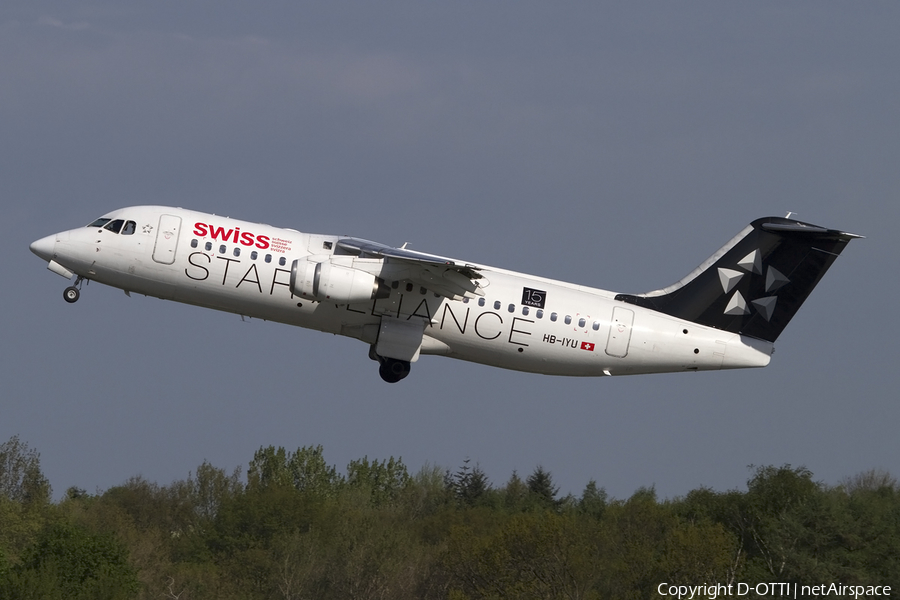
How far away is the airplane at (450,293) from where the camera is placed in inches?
1088

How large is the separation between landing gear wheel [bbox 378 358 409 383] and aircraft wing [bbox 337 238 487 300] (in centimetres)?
195

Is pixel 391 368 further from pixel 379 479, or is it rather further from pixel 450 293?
pixel 379 479

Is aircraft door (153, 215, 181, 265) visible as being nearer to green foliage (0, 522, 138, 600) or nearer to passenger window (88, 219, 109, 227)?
passenger window (88, 219, 109, 227)

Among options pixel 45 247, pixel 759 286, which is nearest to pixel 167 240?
pixel 45 247

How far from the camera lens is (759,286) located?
29.5 metres

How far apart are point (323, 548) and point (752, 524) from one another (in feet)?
50.5

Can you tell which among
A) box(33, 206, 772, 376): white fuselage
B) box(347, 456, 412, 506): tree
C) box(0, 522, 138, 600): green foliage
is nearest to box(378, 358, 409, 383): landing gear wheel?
box(33, 206, 772, 376): white fuselage

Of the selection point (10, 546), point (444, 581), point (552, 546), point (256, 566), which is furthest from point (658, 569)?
point (10, 546)

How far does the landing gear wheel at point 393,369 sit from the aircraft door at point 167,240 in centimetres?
504

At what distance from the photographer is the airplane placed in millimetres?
27641

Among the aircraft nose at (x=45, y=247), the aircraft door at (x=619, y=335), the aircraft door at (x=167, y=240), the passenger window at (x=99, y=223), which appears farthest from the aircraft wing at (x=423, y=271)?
the aircraft nose at (x=45, y=247)

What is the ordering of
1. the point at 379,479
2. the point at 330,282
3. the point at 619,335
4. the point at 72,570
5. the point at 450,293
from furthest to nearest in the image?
the point at 379,479
the point at 72,570
the point at 619,335
the point at 450,293
the point at 330,282

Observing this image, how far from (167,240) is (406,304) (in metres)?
5.19

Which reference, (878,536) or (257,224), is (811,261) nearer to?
(257,224)
